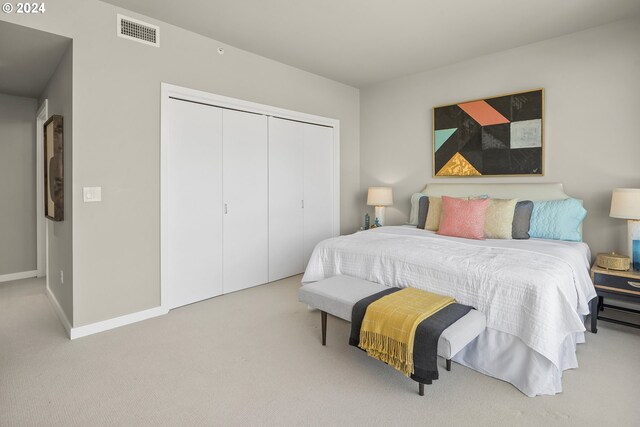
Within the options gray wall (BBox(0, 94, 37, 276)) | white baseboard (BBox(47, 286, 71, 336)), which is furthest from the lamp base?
gray wall (BBox(0, 94, 37, 276))

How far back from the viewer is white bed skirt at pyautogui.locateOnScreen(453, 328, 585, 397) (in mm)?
1978

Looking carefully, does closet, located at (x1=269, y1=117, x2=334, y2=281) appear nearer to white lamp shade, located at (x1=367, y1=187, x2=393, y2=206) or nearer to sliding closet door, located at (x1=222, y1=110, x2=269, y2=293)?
sliding closet door, located at (x1=222, y1=110, x2=269, y2=293)

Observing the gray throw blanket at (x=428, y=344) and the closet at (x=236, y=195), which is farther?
the closet at (x=236, y=195)

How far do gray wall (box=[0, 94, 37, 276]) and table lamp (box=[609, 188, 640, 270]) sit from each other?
640cm

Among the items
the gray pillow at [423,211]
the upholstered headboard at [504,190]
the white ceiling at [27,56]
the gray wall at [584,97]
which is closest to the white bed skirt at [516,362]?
the upholstered headboard at [504,190]

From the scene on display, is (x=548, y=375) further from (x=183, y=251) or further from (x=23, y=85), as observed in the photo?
(x=23, y=85)

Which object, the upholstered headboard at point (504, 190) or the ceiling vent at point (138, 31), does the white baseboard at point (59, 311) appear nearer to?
the ceiling vent at point (138, 31)

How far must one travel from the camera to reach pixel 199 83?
3.43 meters

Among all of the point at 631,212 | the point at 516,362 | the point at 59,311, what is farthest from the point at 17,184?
the point at 631,212

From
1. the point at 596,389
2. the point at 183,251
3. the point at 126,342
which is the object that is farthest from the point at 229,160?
the point at 596,389

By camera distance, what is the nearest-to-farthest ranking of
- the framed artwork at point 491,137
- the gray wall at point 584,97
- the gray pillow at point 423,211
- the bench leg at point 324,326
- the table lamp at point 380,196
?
1. the bench leg at point 324,326
2. the gray wall at point 584,97
3. the framed artwork at point 491,137
4. the gray pillow at point 423,211
5. the table lamp at point 380,196

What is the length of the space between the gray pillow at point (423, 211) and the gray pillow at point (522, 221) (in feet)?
3.13

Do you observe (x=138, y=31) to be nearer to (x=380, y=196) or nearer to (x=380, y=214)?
(x=380, y=196)

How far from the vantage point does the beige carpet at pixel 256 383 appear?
182 centimetres
